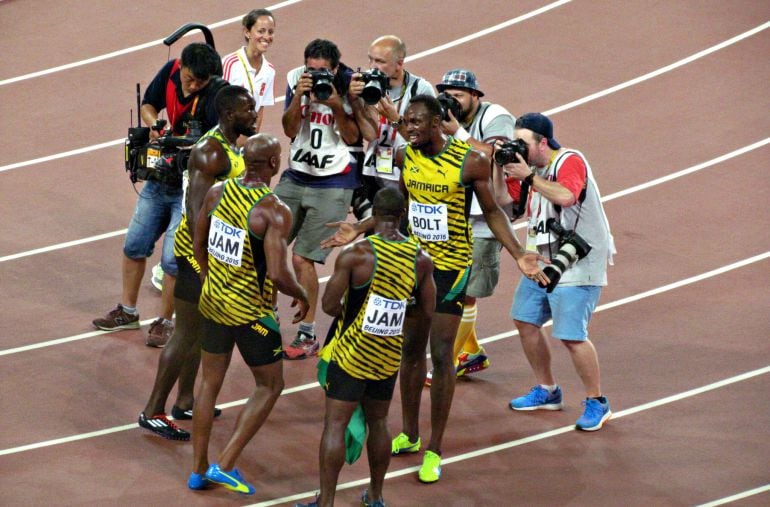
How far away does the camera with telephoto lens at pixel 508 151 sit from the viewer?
785 cm

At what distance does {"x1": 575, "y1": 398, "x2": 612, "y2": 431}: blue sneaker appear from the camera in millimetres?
8266

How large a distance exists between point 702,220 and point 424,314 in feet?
16.8

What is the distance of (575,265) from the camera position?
820cm

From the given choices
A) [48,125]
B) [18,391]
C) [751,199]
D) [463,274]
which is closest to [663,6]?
[751,199]

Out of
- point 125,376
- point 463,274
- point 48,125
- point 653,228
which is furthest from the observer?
point 48,125

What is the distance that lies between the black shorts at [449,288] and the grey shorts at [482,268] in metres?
1.13

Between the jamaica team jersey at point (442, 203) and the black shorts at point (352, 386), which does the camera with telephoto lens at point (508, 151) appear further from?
the black shorts at point (352, 386)

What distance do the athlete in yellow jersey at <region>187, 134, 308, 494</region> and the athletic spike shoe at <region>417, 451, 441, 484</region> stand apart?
1.05m

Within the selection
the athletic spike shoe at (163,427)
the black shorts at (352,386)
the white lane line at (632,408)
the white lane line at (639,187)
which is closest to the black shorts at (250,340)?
the black shorts at (352,386)

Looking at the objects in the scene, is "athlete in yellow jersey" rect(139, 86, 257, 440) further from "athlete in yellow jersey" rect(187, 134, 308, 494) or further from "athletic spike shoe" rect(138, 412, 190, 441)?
"athlete in yellow jersey" rect(187, 134, 308, 494)

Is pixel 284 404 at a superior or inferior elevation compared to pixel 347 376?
inferior

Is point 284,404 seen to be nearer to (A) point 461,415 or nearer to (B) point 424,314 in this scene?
(A) point 461,415

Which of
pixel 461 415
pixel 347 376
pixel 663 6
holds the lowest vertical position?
pixel 461 415

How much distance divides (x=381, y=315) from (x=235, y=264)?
0.92 meters
